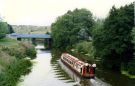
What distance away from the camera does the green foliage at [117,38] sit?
48156 mm

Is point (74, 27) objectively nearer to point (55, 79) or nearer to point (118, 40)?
point (118, 40)

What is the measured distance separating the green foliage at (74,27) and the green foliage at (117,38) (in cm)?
5006

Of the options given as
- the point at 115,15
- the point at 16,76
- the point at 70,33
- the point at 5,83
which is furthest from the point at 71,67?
the point at 70,33

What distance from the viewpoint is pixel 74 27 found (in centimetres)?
10494

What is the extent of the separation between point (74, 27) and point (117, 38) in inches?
2227

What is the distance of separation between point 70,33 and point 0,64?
63.9 m

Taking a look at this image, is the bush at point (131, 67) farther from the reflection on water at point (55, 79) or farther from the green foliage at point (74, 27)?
the green foliage at point (74, 27)

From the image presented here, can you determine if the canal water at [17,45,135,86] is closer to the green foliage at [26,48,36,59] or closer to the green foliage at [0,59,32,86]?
the green foliage at [0,59,32,86]

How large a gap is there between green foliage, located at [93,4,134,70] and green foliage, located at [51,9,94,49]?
164 feet

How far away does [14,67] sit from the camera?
151 feet

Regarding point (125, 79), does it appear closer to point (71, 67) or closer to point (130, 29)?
point (130, 29)

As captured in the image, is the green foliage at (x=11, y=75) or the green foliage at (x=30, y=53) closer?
the green foliage at (x=11, y=75)

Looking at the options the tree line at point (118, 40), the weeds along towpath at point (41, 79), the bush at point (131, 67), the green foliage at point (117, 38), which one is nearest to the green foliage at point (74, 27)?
the tree line at point (118, 40)

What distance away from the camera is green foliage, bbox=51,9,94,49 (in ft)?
338
